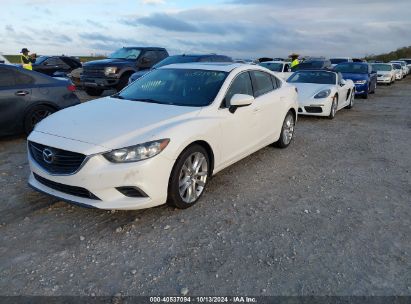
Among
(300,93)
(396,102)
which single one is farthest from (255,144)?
(396,102)

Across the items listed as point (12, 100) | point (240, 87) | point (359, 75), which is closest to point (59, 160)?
point (240, 87)

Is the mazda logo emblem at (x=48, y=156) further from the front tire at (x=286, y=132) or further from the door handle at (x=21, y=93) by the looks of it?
the front tire at (x=286, y=132)

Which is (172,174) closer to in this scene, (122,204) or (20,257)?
(122,204)

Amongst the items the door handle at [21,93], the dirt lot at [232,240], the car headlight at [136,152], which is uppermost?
the door handle at [21,93]

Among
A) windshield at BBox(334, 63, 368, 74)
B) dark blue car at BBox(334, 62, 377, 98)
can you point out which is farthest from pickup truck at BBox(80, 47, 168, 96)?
windshield at BBox(334, 63, 368, 74)

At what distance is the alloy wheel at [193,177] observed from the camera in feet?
13.4

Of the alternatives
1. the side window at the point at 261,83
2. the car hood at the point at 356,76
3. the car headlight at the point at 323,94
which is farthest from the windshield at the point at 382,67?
the side window at the point at 261,83

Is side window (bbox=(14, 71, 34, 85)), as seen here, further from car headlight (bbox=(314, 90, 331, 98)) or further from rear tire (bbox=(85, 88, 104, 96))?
car headlight (bbox=(314, 90, 331, 98))

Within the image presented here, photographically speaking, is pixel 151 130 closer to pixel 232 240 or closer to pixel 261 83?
pixel 232 240

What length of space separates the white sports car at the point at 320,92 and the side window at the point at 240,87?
16.5 feet

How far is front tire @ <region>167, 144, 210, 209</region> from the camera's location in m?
3.89

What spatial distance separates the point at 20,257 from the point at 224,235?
6.13 feet

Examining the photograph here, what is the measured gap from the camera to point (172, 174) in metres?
3.84

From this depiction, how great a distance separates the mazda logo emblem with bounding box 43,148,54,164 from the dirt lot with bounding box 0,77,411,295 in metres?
0.63
